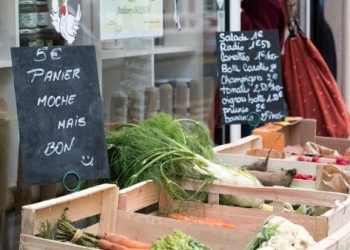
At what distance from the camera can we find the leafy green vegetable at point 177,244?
7.89 ft

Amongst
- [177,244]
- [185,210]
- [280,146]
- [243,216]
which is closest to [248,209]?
[243,216]

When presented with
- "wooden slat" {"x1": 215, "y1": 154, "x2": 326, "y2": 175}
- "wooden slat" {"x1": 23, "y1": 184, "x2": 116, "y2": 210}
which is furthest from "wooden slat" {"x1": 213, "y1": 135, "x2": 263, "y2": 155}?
"wooden slat" {"x1": 23, "y1": 184, "x2": 116, "y2": 210}

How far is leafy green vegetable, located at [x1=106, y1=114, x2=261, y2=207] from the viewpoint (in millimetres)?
2980

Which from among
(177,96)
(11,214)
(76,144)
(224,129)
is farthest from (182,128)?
(224,129)

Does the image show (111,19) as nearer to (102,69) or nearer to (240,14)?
(102,69)

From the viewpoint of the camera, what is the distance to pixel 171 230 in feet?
9.00

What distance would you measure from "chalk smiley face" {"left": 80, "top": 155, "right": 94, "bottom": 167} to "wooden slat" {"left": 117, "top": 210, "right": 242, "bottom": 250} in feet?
0.67

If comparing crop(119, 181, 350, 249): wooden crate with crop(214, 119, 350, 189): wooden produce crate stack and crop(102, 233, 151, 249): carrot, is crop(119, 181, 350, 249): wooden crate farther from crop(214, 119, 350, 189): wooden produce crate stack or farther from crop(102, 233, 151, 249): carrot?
crop(214, 119, 350, 189): wooden produce crate stack

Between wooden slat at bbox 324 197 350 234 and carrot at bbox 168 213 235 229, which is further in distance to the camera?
carrot at bbox 168 213 235 229

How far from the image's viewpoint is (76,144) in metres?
2.79

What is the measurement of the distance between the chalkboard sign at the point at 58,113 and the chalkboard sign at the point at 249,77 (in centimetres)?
150

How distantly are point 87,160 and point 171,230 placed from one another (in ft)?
1.29

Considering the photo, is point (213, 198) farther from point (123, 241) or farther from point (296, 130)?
point (296, 130)

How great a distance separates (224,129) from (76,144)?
8.44ft
